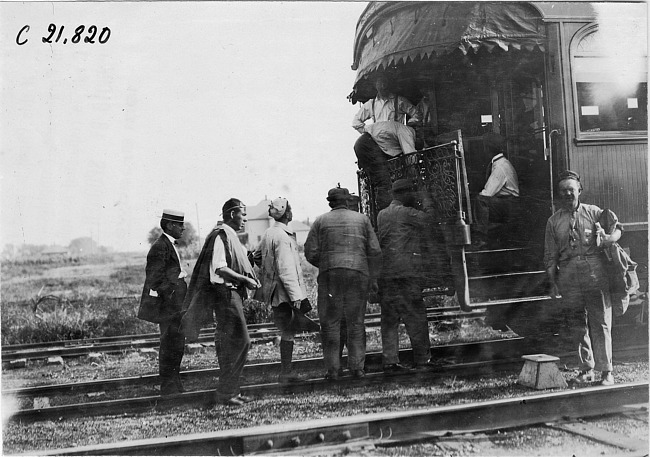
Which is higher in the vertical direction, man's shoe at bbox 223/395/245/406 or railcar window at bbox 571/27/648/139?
railcar window at bbox 571/27/648/139

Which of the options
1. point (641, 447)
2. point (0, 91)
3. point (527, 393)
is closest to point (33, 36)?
point (0, 91)

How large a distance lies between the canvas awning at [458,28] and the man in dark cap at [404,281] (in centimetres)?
157

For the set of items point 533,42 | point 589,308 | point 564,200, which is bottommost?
point 589,308

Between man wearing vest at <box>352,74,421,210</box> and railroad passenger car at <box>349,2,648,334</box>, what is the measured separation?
27cm

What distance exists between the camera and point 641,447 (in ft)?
14.2

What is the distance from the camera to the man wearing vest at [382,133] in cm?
619

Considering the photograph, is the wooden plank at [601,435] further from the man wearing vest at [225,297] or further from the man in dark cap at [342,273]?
the man wearing vest at [225,297]

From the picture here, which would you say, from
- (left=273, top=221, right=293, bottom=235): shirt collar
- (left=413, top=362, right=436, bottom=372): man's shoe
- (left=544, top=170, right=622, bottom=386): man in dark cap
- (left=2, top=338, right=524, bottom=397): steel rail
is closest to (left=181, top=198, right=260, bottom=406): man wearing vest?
(left=273, top=221, right=293, bottom=235): shirt collar

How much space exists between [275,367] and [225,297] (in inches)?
47.3

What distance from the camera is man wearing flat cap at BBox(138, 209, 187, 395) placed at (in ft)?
17.4

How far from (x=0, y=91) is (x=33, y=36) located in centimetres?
58

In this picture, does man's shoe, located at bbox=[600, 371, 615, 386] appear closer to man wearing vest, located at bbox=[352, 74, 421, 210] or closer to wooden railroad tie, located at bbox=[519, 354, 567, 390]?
wooden railroad tie, located at bbox=[519, 354, 567, 390]

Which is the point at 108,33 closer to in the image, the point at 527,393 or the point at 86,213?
the point at 86,213

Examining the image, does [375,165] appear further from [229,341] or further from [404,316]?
[229,341]
